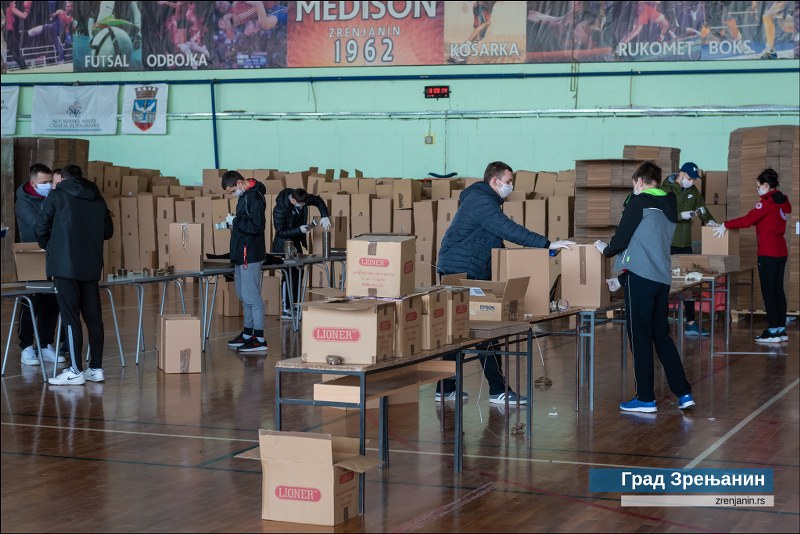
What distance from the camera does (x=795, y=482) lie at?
18.4 ft

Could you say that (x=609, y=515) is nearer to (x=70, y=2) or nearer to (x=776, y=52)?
(x=776, y=52)

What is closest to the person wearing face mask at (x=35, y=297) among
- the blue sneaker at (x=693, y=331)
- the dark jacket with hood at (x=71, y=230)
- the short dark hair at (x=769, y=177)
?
the dark jacket with hood at (x=71, y=230)

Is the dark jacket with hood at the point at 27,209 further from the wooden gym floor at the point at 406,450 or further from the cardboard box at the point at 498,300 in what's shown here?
the cardboard box at the point at 498,300

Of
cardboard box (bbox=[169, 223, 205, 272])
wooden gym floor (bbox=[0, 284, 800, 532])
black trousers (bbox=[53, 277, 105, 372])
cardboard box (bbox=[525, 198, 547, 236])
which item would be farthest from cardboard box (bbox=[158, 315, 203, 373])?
cardboard box (bbox=[525, 198, 547, 236])

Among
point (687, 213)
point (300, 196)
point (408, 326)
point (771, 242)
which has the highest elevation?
point (300, 196)

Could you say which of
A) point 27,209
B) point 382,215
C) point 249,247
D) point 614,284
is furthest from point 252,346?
point 382,215

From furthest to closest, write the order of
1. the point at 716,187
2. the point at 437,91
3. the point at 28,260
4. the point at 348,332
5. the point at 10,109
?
the point at 10,109
the point at 437,91
the point at 716,187
the point at 28,260
the point at 348,332

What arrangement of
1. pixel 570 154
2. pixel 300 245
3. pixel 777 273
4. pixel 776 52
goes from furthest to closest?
pixel 570 154
pixel 776 52
pixel 300 245
pixel 777 273

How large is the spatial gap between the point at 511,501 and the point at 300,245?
7.59 metres

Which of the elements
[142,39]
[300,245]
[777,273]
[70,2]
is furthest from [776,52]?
[70,2]

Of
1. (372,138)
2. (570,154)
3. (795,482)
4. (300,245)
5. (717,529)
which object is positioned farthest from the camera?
(372,138)

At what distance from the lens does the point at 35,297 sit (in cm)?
928

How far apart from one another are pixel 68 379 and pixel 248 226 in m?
2.36

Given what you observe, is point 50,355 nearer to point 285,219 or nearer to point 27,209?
point 27,209
